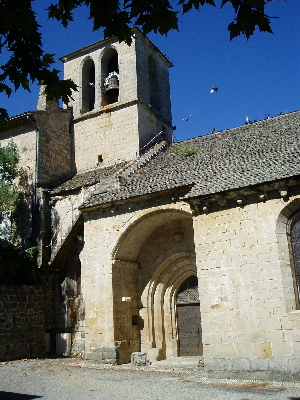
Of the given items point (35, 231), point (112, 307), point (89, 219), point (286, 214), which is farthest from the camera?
point (35, 231)

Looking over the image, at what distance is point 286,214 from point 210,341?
11.5 ft

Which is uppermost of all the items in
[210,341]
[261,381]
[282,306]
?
[282,306]

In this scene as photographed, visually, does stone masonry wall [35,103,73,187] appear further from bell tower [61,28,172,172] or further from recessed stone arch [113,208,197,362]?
recessed stone arch [113,208,197,362]

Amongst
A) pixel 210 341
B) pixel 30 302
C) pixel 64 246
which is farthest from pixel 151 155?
pixel 210 341

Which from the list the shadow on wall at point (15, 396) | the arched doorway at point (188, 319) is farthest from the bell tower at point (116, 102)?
the shadow on wall at point (15, 396)

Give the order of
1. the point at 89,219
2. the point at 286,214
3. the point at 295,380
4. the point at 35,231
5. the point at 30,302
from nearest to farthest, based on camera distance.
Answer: the point at 295,380 → the point at 286,214 → the point at 89,219 → the point at 30,302 → the point at 35,231

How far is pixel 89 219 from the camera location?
13547 millimetres

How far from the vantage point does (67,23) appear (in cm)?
425

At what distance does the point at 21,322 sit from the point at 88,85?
11.9 m


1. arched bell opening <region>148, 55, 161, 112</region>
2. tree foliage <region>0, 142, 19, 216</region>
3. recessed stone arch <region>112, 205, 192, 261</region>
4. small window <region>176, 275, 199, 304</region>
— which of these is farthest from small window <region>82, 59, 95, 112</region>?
small window <region>176, 275, 199, 304</region>

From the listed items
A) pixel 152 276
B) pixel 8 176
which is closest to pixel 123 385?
pixel 152 276

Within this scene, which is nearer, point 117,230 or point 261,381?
point 261,381

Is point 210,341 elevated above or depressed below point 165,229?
below

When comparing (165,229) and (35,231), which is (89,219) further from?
(35,231)
